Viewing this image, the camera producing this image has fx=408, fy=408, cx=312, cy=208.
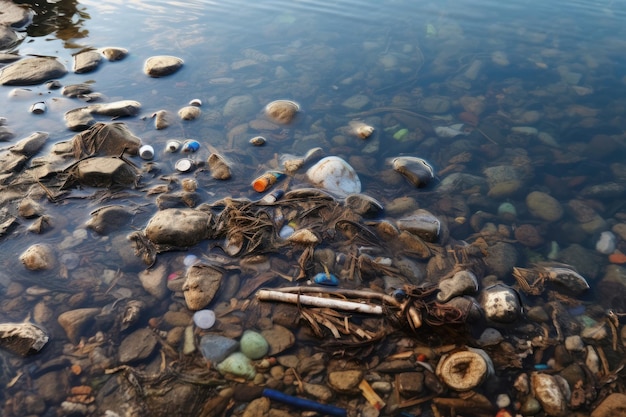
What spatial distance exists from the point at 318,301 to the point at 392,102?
4.45 m

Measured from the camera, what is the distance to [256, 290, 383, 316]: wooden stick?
3867 millimetres

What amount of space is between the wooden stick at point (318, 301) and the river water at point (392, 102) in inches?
34.9

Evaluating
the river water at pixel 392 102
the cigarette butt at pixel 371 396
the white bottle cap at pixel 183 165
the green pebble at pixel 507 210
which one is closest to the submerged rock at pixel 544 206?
the river water at pixel 392 102

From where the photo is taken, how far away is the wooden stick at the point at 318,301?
3.87m

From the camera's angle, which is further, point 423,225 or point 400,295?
point 423,225

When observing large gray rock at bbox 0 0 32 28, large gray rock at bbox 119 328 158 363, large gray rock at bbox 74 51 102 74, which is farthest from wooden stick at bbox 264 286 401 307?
large gray rock at bbox 0 0 32 28

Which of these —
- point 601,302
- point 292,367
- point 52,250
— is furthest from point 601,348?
point 52,250

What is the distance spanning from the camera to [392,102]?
23.4 ft

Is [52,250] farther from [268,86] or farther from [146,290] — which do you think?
[268,86]

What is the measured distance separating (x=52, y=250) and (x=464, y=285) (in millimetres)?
4333

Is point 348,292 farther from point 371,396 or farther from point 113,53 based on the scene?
point 113,53

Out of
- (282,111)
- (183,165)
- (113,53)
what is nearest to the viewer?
(183,165)

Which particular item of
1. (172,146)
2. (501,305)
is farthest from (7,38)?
(501,305)

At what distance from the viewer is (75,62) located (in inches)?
307
